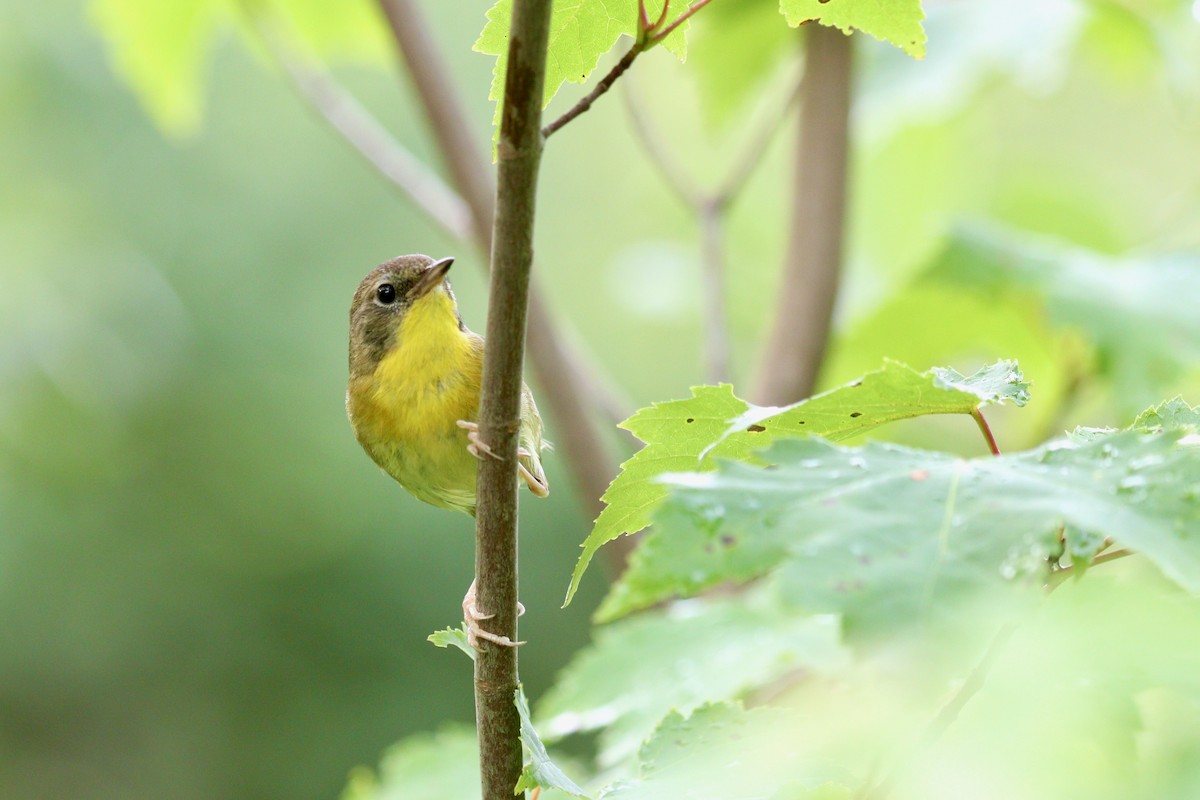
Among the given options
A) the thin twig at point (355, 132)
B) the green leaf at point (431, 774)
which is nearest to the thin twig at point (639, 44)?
the green leaf at point (431, 774)

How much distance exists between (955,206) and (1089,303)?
1488 mm

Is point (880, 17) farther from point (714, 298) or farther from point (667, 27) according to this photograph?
point (714, 298)

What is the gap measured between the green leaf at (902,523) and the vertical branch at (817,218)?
1.68 meters

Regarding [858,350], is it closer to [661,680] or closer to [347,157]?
Answer: [661,680]

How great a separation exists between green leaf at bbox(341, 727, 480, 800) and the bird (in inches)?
18.8

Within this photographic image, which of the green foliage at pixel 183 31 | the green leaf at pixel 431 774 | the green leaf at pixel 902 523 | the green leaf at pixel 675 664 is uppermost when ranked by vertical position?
the green foliage at pixel 183 31

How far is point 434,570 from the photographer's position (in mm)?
6277

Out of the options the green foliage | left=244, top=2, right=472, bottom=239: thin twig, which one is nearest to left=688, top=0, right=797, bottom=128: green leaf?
left=244, top=2, right=472, bottom=239: thin twig

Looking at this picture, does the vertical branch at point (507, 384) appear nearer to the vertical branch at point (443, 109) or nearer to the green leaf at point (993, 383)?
the green leaf at point (993, 383)

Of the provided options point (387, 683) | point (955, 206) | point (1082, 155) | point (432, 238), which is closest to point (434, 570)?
point (387, 683)

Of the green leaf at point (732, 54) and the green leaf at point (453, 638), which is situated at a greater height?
the green leaf at point (732, 54)

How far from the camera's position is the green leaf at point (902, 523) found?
68 centimetres

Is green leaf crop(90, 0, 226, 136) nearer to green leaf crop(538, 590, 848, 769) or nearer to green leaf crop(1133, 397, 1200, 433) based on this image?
green leaf crop(538, 590, 848, 769)

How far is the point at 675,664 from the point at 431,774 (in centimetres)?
55
